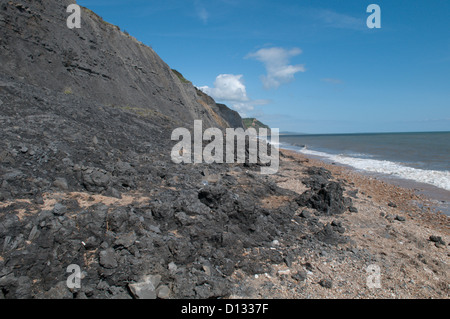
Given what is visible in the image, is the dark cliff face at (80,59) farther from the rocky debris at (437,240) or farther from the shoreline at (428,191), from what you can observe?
the rocky debris at (437,240)

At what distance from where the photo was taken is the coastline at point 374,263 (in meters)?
5.05

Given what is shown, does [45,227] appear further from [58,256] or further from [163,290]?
[163,290]

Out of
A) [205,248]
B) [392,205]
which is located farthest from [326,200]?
[205,248]

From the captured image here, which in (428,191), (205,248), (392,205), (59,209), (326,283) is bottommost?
(326,283)

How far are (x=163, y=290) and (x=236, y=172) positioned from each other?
8.30 m

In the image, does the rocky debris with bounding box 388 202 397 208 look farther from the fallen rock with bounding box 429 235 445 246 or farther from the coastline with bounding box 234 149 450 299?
the fallen rock with bounding box 429 235 445 246

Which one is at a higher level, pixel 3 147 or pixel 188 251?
pixel 3 147

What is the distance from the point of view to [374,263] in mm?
5957

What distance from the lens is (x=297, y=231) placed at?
7.11m

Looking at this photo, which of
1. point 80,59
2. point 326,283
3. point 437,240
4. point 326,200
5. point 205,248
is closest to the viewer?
point 326,283

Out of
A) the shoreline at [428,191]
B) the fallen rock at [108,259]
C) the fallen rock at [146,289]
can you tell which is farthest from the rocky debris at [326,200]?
the fallen rock at [108,259]

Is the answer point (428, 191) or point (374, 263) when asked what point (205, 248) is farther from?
point (428, 191)

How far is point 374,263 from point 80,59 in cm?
1885
